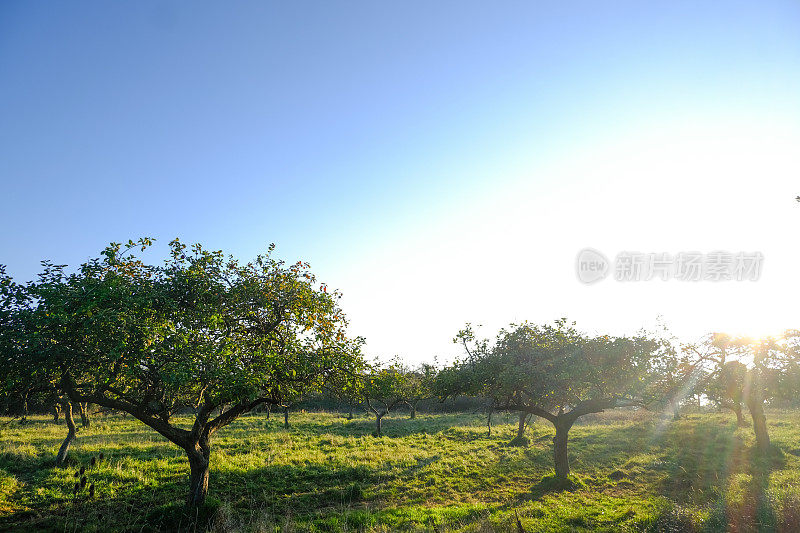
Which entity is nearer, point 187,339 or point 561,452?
point 187,339

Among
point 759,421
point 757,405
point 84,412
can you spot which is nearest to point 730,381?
point 757,405

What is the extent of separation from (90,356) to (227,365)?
154 inches

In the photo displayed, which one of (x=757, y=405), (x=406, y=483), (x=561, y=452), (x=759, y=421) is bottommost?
(x=406, y=483)

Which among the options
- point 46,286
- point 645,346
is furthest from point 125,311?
point 645,346

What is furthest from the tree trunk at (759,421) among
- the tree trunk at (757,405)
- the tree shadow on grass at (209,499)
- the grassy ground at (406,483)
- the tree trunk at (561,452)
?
the tree shadow on grass at (209,499)

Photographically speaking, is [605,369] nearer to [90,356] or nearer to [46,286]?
[90,356]

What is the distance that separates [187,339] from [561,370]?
687 inches

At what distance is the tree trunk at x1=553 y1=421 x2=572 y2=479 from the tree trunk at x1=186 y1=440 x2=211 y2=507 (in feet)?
58.5

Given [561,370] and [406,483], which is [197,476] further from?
[561,370]

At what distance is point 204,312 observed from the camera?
13.0 meters

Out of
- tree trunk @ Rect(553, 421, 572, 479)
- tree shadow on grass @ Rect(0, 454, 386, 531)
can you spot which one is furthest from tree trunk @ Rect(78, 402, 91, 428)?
tree trunk @ Rect(553, 421, 572, 479)

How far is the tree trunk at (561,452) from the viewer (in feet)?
66.4

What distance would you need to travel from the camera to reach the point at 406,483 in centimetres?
1953

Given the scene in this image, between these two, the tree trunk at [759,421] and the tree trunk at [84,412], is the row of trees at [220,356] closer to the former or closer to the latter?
the tree trunk at [759,421]
